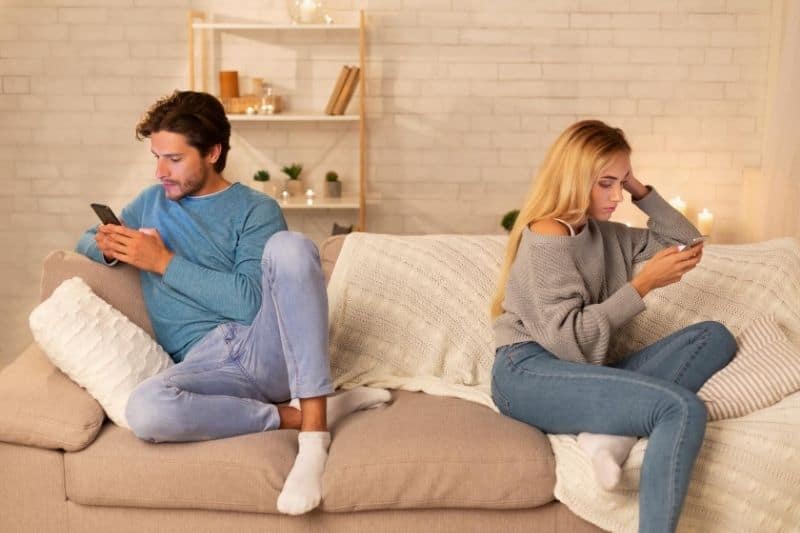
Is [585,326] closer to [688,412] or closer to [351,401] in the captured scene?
[688,412]

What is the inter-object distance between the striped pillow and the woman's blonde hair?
21.0 inches

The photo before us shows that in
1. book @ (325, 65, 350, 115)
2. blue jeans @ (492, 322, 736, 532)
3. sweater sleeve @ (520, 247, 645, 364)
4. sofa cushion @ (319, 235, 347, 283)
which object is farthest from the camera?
book @ (325, 65, 350, 115)

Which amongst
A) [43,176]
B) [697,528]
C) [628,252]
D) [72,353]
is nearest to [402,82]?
[43,176]

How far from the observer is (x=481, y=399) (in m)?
2.83

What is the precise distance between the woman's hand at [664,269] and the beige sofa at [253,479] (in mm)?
445

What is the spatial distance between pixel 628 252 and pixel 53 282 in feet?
5.19

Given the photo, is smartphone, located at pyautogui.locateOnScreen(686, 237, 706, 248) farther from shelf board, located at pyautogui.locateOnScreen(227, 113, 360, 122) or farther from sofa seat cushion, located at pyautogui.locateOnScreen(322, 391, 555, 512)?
shelf board, located at pyautogui.locateOnScreen(227, 113, 360, 122)

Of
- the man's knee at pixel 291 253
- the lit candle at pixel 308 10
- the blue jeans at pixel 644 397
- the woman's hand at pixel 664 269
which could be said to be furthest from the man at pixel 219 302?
the lit candle at pixel 308 10

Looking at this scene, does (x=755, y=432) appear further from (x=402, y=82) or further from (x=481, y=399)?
(x=402, y=82)

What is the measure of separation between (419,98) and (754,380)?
3.00 metres

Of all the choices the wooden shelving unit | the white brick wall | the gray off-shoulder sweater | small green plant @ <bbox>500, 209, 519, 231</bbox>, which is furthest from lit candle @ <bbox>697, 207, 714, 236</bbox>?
the gray off-shoulder sweater

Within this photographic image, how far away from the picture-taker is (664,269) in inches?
103

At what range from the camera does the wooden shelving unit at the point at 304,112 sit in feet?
16.5

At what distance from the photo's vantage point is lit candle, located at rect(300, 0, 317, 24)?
16.6 feet
